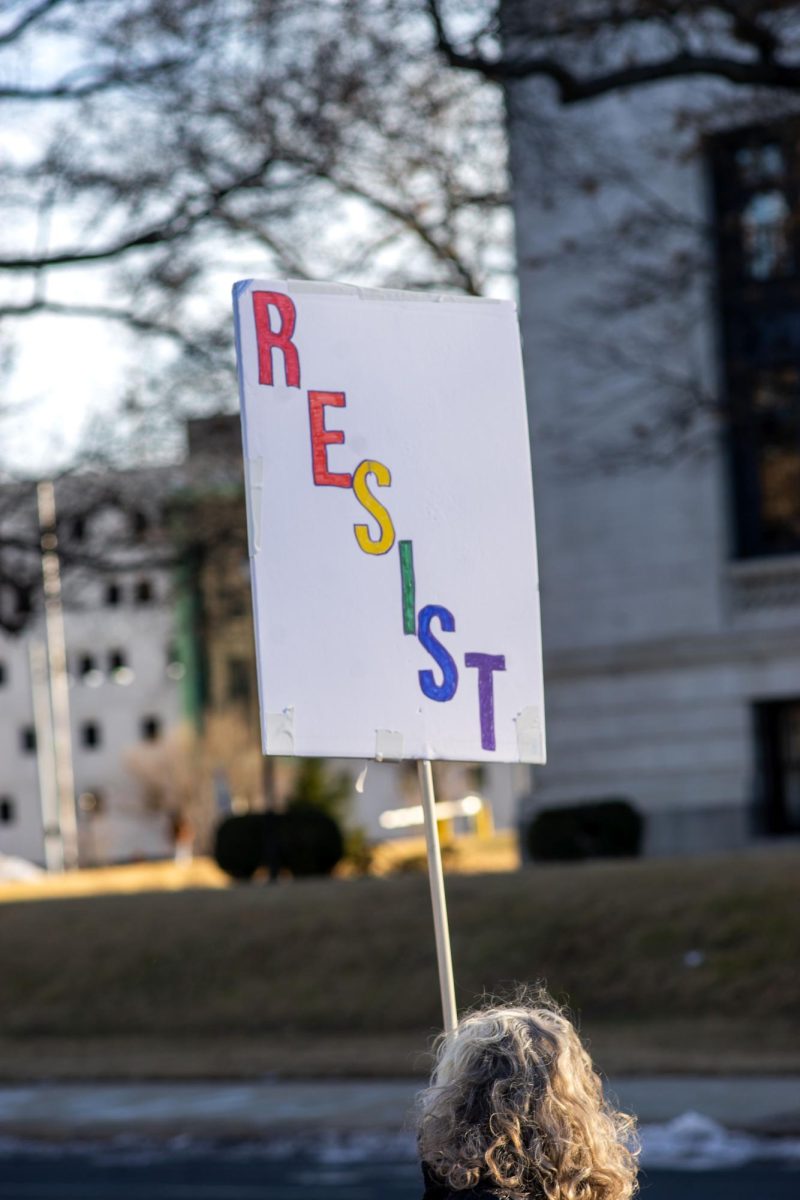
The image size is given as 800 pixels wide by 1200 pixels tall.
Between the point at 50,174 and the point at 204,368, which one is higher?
the point at 50,174

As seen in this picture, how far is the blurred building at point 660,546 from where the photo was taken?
30.0 metres

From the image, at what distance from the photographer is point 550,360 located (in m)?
32.2

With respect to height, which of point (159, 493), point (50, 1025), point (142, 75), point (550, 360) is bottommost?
point (50, 1025)

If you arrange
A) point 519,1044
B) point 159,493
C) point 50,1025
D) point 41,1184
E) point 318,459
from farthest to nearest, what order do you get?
point 159,493, point 50,1025, point 41,1184, point 318,459, point 519,1044

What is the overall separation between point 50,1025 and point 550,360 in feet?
50.1

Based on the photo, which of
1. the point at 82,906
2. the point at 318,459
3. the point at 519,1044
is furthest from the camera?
the point at 82,906

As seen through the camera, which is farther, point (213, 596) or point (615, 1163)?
point (213, 596)

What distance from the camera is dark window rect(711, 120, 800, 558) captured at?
21469 mm

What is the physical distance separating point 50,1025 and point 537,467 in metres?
14.8

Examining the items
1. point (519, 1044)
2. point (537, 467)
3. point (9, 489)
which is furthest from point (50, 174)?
point (519, 1044)

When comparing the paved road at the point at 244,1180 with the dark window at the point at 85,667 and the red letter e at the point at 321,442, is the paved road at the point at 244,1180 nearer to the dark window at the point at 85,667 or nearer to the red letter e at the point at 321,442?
the red letter e at the point at 321,442

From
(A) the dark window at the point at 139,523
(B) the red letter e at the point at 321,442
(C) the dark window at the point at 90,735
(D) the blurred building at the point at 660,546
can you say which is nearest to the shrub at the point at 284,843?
(D) the blurred building at the point at 660,546

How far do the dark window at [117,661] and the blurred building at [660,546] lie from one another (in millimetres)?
53195

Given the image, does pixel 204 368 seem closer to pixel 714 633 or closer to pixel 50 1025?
pixel 50 1025
